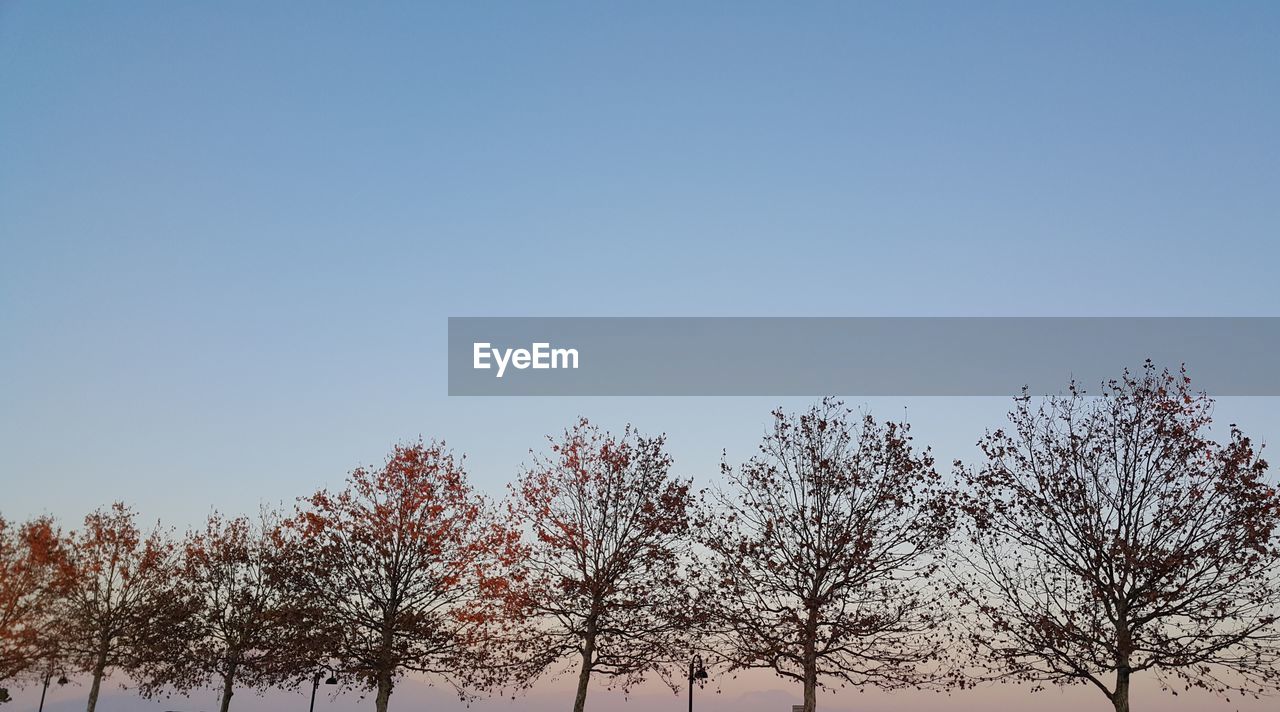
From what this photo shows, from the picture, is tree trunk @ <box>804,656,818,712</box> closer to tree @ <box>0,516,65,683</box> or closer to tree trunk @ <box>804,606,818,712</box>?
tree trunk @ <box>804,606,818,712</box>

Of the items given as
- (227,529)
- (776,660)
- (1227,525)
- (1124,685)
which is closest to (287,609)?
(227,529)

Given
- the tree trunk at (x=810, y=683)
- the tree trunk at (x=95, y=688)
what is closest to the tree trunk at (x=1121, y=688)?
the tree trunk at (x=810, y=683)

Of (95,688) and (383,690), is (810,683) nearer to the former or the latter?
(383,690)

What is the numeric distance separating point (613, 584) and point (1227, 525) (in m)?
17.5

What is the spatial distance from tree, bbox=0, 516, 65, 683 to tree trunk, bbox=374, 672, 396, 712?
2122 centimetres

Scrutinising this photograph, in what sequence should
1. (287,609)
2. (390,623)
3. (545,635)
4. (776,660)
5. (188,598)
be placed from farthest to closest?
(188,598) → (287,609) → (390,623) → (545,635) → (776,660)

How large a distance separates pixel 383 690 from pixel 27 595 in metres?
22.7

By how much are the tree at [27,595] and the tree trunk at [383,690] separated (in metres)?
21.2

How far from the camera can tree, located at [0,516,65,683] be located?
150 feet

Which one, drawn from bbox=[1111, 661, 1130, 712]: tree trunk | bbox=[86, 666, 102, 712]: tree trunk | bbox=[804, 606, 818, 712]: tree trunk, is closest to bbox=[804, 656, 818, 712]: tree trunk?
bbox=[804, 606, 818, 712]: tree trunk

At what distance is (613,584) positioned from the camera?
3259 cm

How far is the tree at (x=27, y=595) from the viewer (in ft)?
150

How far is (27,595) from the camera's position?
46688 mm

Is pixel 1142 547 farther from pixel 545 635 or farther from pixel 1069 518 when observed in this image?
pixel 545 635
